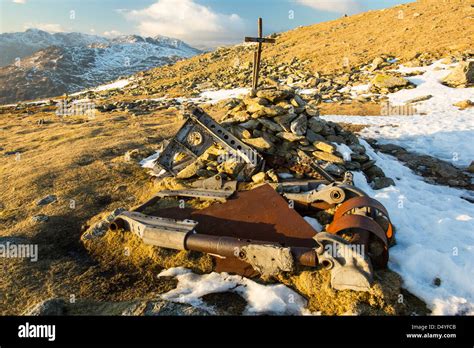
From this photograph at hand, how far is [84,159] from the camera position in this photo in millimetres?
12172

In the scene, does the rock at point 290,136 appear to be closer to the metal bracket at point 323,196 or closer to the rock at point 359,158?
the rock at point 359,158

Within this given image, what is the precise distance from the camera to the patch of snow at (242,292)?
14.5 ft

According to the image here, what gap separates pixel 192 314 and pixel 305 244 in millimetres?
2357

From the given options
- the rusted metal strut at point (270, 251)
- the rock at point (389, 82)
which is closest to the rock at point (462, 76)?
the rock at point (389, 82)

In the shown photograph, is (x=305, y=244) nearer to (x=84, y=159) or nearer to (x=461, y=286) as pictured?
(x=461, y=286)

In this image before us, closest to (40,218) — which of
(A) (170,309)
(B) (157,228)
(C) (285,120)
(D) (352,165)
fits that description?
(B) (157,228)

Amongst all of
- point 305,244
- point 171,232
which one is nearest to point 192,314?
point 171,232

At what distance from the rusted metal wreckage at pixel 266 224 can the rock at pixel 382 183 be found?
4.81ft

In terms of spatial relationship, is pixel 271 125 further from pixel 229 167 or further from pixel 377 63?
pixel 377 63

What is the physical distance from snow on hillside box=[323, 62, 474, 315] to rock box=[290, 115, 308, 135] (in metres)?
2.04

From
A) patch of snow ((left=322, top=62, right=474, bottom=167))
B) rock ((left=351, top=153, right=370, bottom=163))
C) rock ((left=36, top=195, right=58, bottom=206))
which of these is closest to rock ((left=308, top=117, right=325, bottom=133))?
rock ((left=351, top=153, right=370, bottom=163))

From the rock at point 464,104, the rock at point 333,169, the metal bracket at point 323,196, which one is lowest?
the metal bracket at point 323,196

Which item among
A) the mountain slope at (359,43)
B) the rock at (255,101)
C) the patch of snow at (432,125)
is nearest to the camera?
the rock at (255,101)

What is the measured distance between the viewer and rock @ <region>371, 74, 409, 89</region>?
23.1 metres
